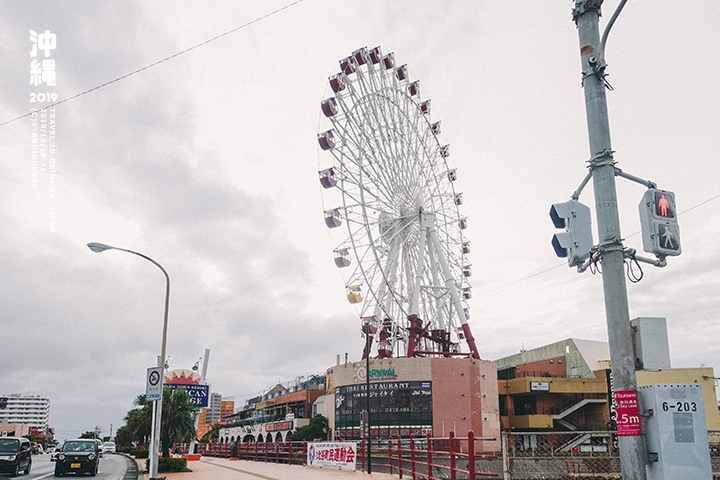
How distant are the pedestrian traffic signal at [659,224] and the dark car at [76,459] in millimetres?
25553

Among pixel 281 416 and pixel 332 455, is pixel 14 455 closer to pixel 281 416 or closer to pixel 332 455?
pixel 332 455

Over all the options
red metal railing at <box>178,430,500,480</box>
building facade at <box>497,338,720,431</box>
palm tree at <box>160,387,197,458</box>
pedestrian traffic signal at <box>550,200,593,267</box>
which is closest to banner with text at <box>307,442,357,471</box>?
red metal railing at <box>178,430,500,480</box>

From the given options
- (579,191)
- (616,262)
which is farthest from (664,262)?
(579,191)

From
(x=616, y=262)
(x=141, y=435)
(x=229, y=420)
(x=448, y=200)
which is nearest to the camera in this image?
(x=616, y=262)

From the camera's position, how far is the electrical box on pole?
5434 mm

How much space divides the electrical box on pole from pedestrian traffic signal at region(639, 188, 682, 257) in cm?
156

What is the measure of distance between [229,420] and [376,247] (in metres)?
94.2

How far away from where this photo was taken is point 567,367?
7081 centimetres

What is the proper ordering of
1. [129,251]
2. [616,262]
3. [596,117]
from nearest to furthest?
1. [616,262]
2. [596,117]
3. [129,251]

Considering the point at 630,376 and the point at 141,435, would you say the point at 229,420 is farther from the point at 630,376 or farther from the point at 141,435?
the point at 630,376

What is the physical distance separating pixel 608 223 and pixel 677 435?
2174mm


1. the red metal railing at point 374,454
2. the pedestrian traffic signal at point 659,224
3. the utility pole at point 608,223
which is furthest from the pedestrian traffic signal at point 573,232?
the red metal railing at point 374,454

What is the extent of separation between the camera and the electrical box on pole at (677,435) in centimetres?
543

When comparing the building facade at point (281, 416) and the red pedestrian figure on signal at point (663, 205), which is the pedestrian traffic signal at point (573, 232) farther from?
the building facade at point (281, 416)
